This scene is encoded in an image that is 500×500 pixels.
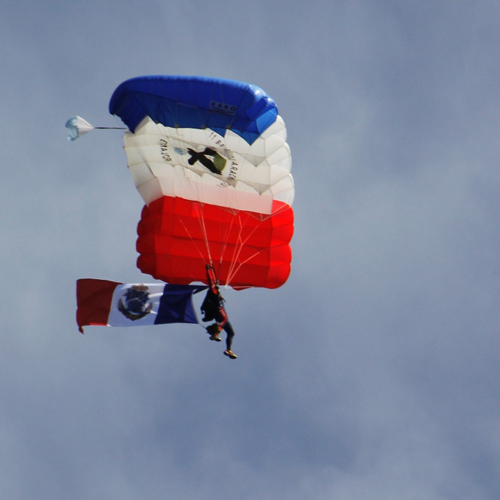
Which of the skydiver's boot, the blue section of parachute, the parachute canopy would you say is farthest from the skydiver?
the blue section of parachute

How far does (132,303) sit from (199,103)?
490 cm

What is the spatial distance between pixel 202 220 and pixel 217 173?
1.54 m

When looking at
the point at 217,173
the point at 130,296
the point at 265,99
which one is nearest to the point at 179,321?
the point at 130,296

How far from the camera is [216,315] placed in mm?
22734

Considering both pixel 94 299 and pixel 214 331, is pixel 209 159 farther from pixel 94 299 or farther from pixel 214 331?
pixel 94 299

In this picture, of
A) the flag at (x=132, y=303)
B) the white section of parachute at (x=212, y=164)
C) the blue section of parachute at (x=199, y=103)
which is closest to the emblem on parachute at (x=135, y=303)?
the flag at (x=132, y=303)

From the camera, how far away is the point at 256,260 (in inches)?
993

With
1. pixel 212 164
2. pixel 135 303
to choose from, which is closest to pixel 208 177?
pixel 212 164

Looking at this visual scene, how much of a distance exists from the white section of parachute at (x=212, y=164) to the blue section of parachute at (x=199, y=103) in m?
0.43

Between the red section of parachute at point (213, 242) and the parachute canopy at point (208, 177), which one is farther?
the red section of parachute at point (213, 242)

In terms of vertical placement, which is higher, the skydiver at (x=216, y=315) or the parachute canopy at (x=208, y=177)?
the parachute canopy at (x=208, y=177)

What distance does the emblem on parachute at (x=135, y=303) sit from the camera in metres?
23.8

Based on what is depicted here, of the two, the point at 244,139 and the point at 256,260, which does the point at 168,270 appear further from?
the point at 244,139

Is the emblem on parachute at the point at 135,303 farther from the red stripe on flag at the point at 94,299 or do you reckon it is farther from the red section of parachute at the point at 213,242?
the red section of parachute at the point at 213,242
